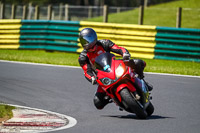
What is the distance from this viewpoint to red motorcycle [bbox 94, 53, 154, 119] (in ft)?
24.0

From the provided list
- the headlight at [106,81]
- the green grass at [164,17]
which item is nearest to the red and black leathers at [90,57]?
the headlight at [106,81]

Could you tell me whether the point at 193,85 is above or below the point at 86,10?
below

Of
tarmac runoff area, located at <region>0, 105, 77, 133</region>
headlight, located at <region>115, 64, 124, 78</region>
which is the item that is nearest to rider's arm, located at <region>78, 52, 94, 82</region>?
headlight, located at <region>115, 64, 124, 78</region>

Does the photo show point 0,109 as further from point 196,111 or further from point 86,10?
point 86,10

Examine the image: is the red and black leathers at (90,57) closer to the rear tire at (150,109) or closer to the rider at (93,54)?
the rider at (93,54)

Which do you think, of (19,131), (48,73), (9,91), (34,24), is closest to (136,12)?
(34,24)

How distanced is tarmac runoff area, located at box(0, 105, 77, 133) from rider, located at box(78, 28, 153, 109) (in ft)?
2.43

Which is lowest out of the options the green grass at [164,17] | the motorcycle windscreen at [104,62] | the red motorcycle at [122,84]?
the red motorcycle at [122,84]

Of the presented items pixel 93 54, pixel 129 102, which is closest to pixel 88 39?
pixel 93 54

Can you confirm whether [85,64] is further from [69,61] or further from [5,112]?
[69,61]

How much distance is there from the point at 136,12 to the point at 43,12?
10.2 m

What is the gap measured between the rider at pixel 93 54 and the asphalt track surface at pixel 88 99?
0.37 m

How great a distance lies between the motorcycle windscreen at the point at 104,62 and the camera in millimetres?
7469

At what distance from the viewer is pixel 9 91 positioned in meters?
10.5
